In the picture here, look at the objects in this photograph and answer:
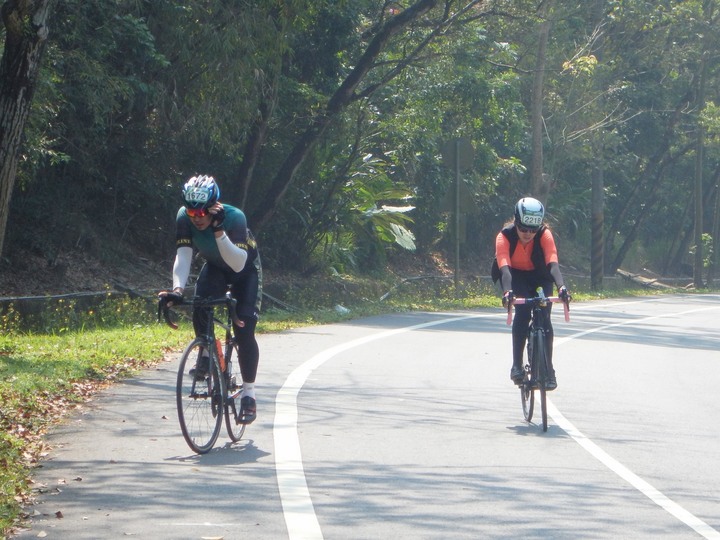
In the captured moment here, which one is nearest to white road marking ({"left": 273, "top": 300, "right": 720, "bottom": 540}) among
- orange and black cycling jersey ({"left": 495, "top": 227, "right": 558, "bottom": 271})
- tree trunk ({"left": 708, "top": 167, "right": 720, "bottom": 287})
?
orange and black cycling jersey ({"left": 495, "top": 227, "right": 558, "bottom": 271})

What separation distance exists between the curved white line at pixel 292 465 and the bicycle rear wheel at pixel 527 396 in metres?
2.03

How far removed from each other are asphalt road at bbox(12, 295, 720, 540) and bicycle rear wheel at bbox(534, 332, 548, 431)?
0.25 m

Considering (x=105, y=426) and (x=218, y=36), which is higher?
(x=218, y=36)

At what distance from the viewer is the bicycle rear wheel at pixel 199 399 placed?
7461mm

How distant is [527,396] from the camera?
963cm

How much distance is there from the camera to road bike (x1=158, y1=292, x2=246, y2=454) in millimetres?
7465

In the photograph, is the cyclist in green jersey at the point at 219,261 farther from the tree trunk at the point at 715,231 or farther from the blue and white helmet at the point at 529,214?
the tree trunk at the point at 715,231

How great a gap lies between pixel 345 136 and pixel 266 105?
3524 millimetres

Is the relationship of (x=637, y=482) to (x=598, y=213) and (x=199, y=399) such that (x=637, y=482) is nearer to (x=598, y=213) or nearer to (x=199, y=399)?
(x=199, y=399)

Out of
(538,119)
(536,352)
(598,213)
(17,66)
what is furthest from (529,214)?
(598,213)

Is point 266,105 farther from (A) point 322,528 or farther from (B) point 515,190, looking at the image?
(B) point 515,190

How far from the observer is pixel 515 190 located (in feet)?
129

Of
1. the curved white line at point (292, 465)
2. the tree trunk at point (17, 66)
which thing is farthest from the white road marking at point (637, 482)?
the tree trunk at point (17, 66)

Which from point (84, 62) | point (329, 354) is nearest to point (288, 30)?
point (84, 62)
